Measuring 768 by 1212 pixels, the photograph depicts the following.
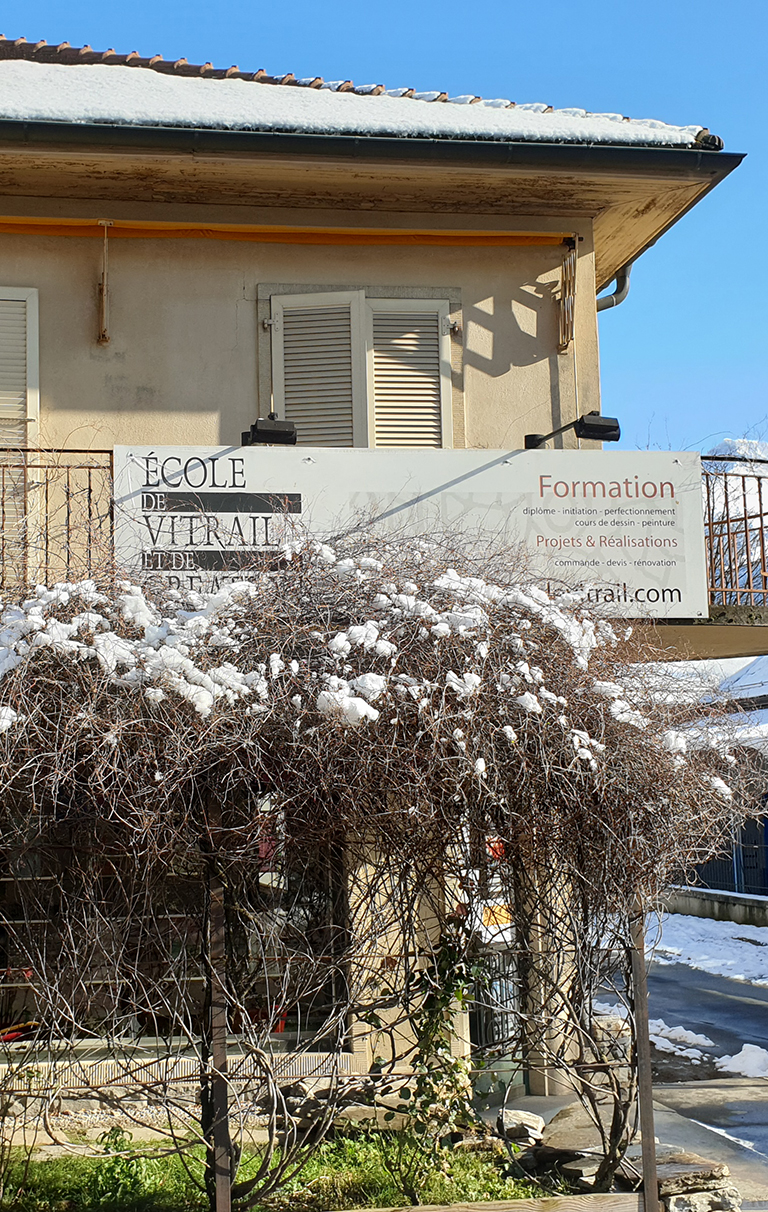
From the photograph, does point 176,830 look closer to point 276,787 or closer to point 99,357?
point 276,787

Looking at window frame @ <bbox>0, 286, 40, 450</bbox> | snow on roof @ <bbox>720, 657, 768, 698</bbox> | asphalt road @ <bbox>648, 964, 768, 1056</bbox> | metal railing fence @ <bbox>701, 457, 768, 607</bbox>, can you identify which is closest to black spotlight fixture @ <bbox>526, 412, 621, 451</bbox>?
metal railing fence @ <bbox>701, 457, 768, 607</bbox>

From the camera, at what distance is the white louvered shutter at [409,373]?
999 cm

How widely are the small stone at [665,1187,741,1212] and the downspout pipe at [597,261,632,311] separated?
8120 mm

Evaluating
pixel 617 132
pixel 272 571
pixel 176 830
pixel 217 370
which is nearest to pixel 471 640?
pixel 272 571

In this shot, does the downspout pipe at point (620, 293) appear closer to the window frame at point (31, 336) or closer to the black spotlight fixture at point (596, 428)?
the black spotlight fixture at point (596, 428)

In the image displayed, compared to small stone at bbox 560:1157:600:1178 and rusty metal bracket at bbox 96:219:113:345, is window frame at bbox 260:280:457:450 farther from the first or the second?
small stone at bbox 560:1157:600:1178

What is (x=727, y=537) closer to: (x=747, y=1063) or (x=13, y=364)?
(x=747, y=1063)

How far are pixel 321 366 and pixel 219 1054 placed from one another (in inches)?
243

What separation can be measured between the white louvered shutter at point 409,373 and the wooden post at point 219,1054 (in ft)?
17.8

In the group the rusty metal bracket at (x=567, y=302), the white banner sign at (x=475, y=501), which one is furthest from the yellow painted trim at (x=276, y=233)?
the white banner sign at (x=475, y=501)

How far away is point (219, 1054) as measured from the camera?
526cm

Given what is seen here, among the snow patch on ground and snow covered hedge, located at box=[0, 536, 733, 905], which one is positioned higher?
snow covered hedge, located at box=[0, 536, 733, 905]

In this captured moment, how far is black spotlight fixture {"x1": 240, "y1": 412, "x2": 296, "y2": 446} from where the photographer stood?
29.5ft

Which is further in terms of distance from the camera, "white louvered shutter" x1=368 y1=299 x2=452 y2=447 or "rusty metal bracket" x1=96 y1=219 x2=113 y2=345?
"white louvered shutter" x1=368 y1=299 x2=452 y2=447
